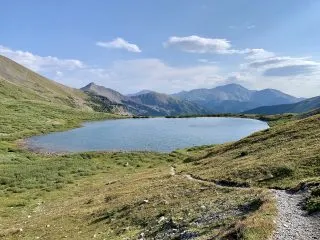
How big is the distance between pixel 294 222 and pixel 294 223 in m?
0.18

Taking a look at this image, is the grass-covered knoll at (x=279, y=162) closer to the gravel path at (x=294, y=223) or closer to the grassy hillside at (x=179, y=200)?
the grassy hillside at (x=179, y=200)

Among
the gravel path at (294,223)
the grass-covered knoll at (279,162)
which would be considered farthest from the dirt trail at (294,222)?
the grass-covered knoll at (279,162)

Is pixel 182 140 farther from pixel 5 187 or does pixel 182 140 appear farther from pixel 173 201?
pixel 173 201

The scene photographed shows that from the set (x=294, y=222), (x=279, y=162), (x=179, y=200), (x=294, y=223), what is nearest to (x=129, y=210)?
(x=179, y=200)

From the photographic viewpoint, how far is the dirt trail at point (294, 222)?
67.7 feet

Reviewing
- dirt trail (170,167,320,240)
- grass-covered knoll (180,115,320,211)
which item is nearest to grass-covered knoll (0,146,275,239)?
dirt trail (170,167,320,240)

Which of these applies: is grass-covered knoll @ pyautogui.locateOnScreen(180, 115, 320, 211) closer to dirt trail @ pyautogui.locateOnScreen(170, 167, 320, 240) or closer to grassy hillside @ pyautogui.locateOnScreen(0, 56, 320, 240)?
grassy hillside @ pyautogui.locateOnScreen(0, 56, 320, 240)

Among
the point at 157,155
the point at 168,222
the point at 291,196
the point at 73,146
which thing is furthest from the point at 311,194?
the point at 73,146

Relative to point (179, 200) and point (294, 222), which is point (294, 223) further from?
point (179, 200)

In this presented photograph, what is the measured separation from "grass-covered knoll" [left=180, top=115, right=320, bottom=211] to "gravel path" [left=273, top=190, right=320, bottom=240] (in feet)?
3.56

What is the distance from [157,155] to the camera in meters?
101

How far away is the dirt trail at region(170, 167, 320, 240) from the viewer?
20641mm

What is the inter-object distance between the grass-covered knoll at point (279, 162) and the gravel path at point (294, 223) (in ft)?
3.56

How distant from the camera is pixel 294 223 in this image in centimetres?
2244
